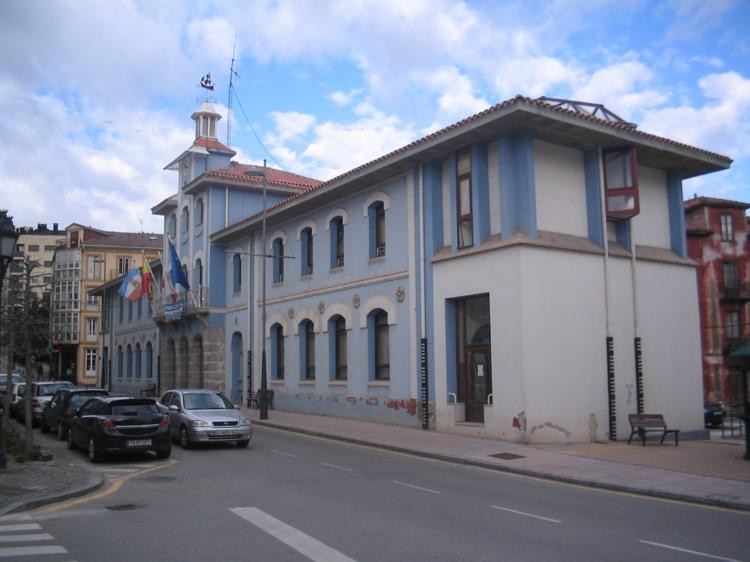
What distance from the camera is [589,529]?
29.3 ft

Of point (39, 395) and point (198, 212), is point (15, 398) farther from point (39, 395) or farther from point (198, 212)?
point (198, 212)

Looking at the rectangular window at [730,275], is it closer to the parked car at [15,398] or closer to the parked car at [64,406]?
the parked car at [64,406]

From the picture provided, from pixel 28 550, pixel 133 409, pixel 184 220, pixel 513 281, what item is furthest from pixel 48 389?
pixel 28 550

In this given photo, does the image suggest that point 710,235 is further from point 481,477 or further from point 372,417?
point 481,477

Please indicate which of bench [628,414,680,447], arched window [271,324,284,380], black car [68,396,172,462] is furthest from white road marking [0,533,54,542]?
arched window [271,324,284,380]

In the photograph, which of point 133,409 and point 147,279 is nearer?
point 133,409

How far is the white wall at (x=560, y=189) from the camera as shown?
63.9ft

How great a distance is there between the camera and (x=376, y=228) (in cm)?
2494

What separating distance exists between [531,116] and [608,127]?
277 centimetres

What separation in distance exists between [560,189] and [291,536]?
14293 millimetres

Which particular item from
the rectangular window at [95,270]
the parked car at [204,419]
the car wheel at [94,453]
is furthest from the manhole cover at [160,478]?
the rectangular window at [95,270]

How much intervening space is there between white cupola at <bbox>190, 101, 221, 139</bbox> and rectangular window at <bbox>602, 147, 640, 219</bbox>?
87.2 ft

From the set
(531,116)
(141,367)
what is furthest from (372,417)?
(141,367)

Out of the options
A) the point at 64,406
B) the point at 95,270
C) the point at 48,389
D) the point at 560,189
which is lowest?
the point at 64,406
